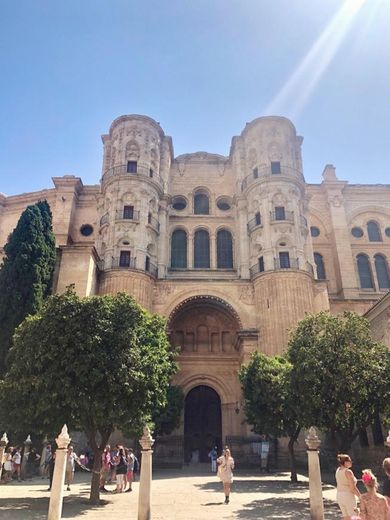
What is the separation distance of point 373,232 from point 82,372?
30455 mm

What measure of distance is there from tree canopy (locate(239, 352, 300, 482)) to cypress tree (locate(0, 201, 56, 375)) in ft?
37.5

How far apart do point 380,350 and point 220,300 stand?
15383mm

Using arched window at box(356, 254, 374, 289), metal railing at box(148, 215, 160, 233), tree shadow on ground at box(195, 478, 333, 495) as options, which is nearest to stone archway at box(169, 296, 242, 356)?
metal railing at box(148, 215, 160, 233)

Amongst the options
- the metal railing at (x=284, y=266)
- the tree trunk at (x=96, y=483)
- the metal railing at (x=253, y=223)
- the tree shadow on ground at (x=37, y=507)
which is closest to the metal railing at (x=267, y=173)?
the metal railing at (x=253, y=223)

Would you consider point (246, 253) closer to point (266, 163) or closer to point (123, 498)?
point (266, 163)

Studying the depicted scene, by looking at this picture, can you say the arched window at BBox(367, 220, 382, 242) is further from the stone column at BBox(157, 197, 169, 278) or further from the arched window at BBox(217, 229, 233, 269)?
the stone column at BBox(157, 197, 169, 278)

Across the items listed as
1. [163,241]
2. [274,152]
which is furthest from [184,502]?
[274,152]

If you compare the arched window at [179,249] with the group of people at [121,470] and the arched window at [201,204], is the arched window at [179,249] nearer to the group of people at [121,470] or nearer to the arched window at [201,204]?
the arched window at [201,204]

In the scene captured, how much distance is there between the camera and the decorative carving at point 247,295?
2817 cm

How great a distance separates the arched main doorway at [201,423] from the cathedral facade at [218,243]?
70 millimetres

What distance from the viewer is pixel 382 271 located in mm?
33750

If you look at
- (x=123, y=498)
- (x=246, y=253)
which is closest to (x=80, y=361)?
(x=123, y=498)

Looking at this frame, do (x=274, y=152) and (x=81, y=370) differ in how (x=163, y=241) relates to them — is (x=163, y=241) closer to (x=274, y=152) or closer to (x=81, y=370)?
(x=274, y=152)

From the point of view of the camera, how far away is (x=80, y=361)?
1199 cm
